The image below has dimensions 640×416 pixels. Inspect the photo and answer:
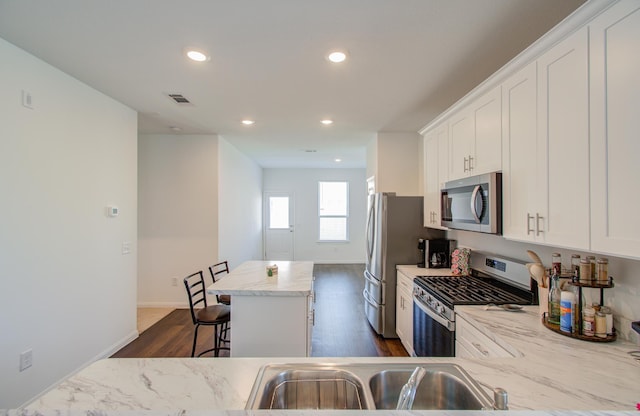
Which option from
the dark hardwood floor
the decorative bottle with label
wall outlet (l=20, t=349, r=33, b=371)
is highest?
the decorative bottle with label

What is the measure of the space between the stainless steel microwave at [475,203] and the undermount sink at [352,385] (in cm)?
116

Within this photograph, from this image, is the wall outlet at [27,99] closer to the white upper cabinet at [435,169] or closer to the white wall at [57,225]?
the white wall at [57,225]

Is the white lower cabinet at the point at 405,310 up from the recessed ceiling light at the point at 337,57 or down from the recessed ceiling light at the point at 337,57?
down

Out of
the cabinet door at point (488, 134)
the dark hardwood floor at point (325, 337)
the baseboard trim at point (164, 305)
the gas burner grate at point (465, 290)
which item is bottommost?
the dark hardwood floor at point (325, 337)

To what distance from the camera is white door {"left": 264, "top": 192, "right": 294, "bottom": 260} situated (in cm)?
801

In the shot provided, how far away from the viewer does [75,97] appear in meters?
2.63

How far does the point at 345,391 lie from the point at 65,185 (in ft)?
9.05

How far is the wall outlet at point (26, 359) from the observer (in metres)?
2.12

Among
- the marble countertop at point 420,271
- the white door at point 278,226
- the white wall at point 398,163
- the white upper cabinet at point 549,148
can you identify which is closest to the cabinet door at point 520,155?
the white upper cabinet at point 549,148

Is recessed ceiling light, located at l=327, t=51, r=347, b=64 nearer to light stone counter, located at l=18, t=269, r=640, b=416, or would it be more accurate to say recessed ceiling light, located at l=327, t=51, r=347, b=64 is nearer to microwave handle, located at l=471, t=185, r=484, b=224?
microwave handle, located at l=471, t=185, r=484, b=224

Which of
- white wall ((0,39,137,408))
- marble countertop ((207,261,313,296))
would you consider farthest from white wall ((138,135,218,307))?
marble countertop ((207,261,313,296))

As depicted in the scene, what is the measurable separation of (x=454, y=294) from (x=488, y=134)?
3.78 ft

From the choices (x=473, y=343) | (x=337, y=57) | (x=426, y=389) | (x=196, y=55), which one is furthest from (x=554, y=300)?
(x=196, y=55)

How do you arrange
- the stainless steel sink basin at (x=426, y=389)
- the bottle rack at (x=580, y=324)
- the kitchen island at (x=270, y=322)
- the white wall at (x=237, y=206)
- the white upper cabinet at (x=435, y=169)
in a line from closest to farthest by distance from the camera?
the stainless steel sink basin at (x=426, y=389), the bottle rack at (x=580, y=324), the kitchen island at (x=270, y=322), the white upper cabinet at (x=435, y=169), the white wall at (x=237, y=206)
